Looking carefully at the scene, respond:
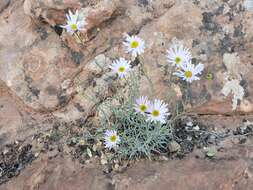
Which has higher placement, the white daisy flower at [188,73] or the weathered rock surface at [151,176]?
the white daisy flower at [188,73]

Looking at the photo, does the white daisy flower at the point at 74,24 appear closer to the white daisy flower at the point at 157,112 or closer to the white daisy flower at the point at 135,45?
the white daisy flower at the point at 135,45

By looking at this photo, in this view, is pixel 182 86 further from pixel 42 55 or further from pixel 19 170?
pixel 19 170

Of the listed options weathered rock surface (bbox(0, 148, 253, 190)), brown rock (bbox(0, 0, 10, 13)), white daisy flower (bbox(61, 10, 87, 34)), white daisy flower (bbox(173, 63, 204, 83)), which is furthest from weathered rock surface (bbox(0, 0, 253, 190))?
brown rock (bbox(0, 0, 10, 13))

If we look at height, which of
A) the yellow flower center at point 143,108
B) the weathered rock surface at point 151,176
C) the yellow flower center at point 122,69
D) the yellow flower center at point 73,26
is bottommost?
the weathered rock surface at point 151,176

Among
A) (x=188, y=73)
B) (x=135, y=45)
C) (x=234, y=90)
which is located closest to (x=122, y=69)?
(x=135, y=45)

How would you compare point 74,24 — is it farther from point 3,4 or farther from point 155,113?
point 3,4

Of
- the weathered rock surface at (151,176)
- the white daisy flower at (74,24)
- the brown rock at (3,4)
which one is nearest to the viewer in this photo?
the weathered rock surface at (151,176)

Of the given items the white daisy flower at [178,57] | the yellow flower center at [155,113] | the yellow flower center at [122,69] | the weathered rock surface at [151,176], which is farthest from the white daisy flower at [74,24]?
the weathered rock surface at [151,176]

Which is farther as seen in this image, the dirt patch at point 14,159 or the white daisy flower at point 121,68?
the dirt patch at point 14,159

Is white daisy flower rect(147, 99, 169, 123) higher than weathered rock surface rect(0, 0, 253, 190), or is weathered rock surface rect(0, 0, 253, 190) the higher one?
weathered rock surface rect(0, 0, 253, 190)

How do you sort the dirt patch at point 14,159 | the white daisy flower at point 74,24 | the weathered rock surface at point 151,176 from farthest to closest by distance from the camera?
the dirt patch at point 14,159 → the white daisy flower at point 74,24 → the weathered rock surface at point 151,176

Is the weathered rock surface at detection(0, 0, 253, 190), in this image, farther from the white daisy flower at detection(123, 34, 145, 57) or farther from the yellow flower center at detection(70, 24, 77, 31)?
the white daisy flower at detection(123, 34, 145, 57)

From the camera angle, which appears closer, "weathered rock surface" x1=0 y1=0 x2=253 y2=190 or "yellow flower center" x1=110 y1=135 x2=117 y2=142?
"yellow flower center" x1=110 y1=135 x2=117 y2=142
